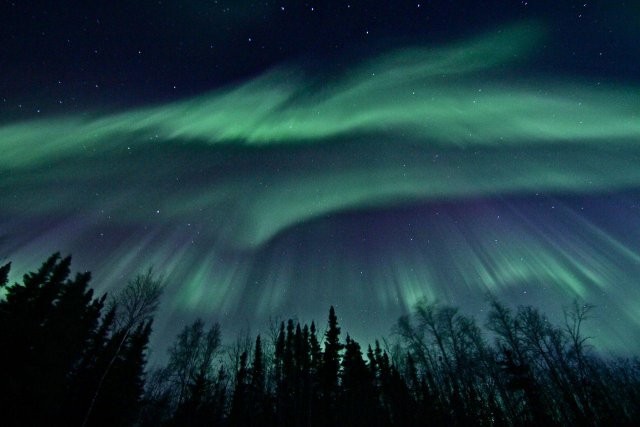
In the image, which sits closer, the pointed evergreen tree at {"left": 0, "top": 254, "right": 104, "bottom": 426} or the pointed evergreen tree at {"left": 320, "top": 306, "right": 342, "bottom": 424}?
the pointed evergreen tree at {"left": 0, "top": 254, "right": 104, "bottom": 426}

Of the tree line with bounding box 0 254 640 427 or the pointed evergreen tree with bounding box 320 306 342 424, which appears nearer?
the tree line with bounding box 0 254 640 427

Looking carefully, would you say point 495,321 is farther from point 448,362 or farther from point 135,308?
point 135,308

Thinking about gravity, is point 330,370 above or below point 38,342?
above

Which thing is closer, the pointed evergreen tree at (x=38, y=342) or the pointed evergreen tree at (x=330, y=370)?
the pointed evergreen tree at (x=38, y=342)

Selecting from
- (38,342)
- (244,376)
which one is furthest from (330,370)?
(38,342)

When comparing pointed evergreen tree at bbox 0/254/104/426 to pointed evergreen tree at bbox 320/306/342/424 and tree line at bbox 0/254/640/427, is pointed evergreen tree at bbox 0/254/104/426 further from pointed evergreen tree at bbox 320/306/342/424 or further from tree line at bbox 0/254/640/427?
pointed evergreen tree at bbox 320/306/342/424

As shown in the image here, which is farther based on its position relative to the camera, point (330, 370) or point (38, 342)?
point (330, 370)

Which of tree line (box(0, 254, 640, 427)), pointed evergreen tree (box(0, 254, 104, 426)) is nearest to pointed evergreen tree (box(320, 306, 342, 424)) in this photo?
tree line (box(0, 254, 640, 427))

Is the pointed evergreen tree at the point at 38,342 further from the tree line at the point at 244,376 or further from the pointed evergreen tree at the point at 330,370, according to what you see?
the pointed evergreen tree at the point at 330,370

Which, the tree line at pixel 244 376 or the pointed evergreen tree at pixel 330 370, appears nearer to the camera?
the tree line at pixel 244 376

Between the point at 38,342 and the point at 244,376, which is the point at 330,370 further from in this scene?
the point at 38,342

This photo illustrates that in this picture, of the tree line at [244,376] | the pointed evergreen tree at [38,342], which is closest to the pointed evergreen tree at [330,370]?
the tree line at [244,376]

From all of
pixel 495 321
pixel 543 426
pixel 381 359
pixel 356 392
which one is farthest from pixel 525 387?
pixel 381 359

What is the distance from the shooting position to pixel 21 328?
20688 mm
